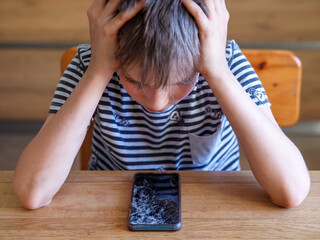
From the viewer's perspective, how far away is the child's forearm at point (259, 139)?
2.43 feet

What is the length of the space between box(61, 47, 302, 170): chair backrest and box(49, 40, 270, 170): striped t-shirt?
97mm

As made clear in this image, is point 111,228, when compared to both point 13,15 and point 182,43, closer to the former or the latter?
point 182,43

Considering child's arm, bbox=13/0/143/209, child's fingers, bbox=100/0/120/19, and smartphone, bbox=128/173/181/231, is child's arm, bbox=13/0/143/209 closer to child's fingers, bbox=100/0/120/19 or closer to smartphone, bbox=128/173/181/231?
child's fingers, bbox=100/0/120/19

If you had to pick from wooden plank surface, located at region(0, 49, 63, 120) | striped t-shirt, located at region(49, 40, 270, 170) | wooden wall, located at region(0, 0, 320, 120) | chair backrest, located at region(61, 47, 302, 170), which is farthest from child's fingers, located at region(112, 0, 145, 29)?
wooden plank surface, located at region(0, 49, 63, 120)

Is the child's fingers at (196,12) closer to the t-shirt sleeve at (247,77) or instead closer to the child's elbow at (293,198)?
the t-shirt sleeve at (247,77)

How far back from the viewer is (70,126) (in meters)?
0.77

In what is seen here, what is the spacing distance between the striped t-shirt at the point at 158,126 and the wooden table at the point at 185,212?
0.49 feet

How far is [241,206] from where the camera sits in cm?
68

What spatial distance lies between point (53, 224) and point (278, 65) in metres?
0.64

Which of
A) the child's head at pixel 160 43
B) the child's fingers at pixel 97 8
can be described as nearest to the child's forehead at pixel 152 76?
the child's head at pixel 160 43

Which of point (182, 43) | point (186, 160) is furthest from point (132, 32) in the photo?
point (186, 160)

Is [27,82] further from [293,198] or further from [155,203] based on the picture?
[293,198]

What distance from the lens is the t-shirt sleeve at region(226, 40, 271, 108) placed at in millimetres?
838

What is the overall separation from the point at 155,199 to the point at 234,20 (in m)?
1.65
